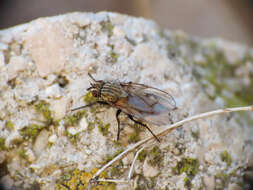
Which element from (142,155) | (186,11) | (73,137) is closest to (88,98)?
(73,137)

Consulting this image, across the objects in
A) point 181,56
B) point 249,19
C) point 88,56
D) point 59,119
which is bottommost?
point 59,119

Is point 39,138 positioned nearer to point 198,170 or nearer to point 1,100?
point 1,100

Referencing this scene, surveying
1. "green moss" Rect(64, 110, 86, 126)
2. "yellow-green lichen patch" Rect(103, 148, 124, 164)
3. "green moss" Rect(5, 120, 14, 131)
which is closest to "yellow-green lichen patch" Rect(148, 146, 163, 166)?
"yellow-green lichen patch" Rect(103, 148, 124, 164)

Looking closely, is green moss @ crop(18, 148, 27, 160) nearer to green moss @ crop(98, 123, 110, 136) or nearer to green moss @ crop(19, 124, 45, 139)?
green moss @ crop(19, 124, 45, 139)

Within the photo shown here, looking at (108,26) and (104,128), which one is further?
(108,26)

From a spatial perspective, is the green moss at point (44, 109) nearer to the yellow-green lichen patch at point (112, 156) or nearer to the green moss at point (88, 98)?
the green moss at point (88, 98)

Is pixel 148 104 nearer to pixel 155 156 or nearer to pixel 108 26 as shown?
pixel 155 156

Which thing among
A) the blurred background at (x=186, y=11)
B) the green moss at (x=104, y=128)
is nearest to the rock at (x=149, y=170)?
the green moss at (x=104, y=128)

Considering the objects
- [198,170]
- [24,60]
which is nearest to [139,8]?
[24,60]
